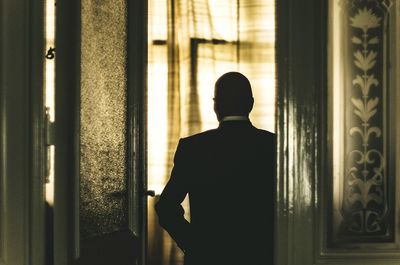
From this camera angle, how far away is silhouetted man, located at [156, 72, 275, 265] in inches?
95.5

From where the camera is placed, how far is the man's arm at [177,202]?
2.49 m

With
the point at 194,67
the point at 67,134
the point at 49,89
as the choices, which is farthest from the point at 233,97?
the point at 194,67

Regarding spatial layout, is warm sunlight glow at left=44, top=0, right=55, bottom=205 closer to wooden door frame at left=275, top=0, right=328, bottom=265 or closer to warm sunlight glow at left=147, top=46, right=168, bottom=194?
wooden door frame at left=275, top=0, right=328, bottom=265

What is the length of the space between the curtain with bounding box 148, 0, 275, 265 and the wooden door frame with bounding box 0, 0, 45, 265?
2249mm

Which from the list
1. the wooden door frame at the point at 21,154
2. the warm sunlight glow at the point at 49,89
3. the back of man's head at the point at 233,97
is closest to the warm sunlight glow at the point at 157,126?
the back of man's head at the point at 233,97

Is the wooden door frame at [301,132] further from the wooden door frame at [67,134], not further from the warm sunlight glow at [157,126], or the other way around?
the warm sunlight glow at [157,126]

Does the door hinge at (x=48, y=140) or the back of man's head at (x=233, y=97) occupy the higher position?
the back of man's head at (x=233, y=97)

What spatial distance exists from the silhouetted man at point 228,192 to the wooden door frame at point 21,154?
2.10 ft

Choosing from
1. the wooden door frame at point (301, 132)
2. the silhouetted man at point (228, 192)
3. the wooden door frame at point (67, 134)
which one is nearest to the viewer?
the wooden door frame at point (67, 134)

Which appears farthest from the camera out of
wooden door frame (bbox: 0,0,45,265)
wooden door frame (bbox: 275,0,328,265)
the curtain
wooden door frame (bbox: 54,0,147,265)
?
the curtain

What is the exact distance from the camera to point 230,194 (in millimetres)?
2436

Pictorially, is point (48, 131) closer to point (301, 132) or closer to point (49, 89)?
point (49, 89)

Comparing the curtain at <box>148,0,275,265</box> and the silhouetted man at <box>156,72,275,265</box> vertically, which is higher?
the curtain at <box>148,0,275,265</box>

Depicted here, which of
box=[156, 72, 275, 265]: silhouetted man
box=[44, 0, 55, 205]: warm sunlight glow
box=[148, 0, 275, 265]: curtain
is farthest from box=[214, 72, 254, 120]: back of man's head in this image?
box=[148, 0, 275, 265]: curtain
